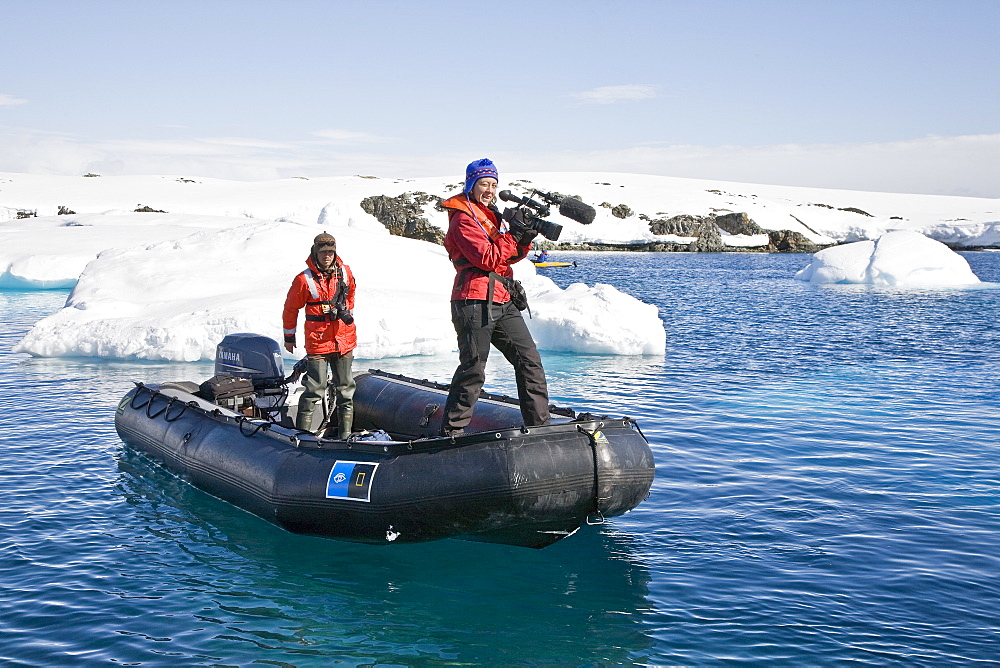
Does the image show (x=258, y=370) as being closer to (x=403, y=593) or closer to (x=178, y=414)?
(x=178, y=414)

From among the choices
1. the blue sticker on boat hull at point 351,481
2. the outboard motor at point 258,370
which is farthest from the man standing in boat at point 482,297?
the outboard motor at point 258,370

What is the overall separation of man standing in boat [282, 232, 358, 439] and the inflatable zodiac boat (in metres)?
0.48

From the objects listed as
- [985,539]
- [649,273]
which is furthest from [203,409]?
[649,273]

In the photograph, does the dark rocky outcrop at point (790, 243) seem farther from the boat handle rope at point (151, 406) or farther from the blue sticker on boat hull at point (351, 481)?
the blue sticker on boat hull at point (351, 481)

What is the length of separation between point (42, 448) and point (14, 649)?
451 cm

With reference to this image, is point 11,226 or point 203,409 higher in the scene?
point 11,226

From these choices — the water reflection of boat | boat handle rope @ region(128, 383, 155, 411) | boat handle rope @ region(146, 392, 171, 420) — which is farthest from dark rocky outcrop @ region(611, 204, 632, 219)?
the water reflection of boat

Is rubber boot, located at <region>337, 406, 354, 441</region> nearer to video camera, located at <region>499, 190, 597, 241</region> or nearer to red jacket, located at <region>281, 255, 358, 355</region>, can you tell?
red jacket, located at <region>281, 255, 358, 355</region>

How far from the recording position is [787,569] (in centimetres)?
594

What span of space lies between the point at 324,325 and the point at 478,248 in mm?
2208

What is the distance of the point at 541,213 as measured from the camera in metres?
5.77

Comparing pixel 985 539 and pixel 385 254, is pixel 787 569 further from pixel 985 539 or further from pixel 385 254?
pixel 385 254

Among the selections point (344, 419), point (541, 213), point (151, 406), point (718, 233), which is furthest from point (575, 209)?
point (718, 233)

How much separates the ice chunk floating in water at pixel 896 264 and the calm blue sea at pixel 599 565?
22.9 m
